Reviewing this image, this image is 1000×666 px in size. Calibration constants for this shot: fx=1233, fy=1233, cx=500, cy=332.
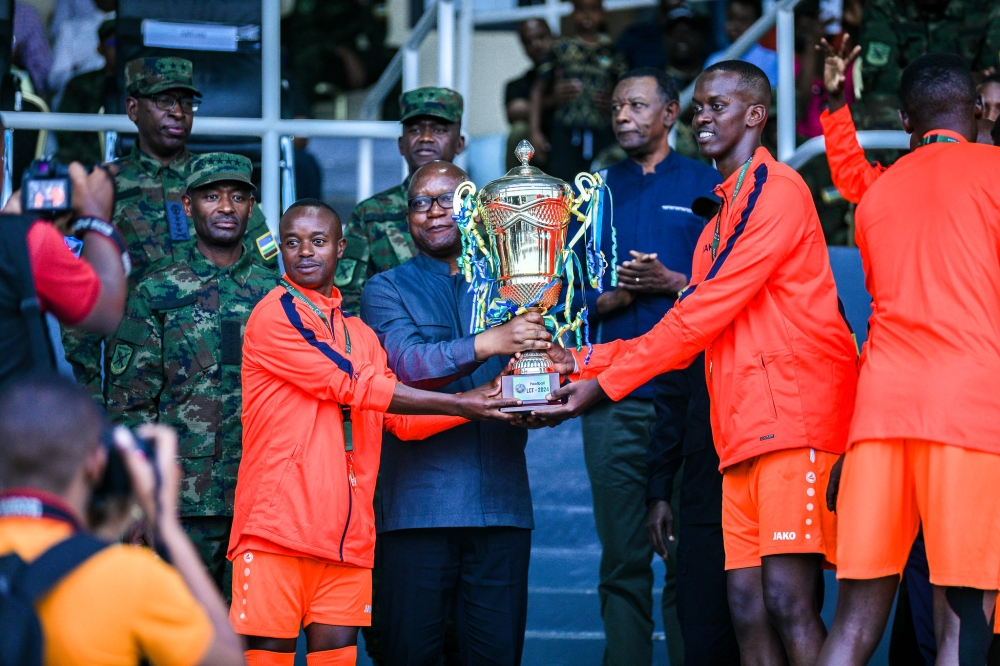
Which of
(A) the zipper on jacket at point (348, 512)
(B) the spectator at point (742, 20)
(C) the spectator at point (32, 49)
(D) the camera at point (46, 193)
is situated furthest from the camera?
(C) the spectator at point (32, 49)

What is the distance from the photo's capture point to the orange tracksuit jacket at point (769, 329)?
403 cm

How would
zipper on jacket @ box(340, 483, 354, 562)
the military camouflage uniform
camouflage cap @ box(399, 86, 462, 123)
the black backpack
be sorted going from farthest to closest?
the military camouflage uniform, camouflage cap @ box(399, 86, 462, 123), zipper on jacket @ box(340, 483, 354, 562), the black backpack

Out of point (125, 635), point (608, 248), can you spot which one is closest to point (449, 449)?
point (608, 248)

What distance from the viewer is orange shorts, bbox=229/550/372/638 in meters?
4.13

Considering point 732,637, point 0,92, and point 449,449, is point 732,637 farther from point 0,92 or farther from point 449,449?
point 0,92

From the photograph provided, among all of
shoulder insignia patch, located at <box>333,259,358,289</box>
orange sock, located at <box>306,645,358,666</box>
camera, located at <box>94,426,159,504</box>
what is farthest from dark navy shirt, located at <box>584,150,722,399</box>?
camera, located at <box>94,426,159,504</box>

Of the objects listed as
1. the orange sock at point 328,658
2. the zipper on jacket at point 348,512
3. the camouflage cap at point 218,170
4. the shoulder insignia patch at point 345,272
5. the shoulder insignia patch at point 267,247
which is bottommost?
the orange sock at point 328,658

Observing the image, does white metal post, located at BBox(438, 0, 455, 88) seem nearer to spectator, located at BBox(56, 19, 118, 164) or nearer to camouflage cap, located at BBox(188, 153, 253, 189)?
camouflage cap, located at BBox(188, 153, 253, 189)

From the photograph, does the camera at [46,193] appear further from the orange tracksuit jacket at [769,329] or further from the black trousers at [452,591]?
the orange tracksuit jacket at [769,329]

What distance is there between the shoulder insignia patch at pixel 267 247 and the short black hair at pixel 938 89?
108 inches

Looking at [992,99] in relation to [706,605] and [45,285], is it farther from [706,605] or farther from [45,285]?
[45,285]

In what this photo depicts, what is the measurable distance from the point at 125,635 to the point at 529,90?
7.31 metres

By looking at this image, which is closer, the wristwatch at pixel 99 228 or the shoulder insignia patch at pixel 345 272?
the wristwatch at pixel 99 228

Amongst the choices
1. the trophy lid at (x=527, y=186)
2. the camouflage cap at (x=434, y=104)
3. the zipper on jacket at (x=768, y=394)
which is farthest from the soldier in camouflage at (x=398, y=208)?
the zipper on jacket at (x=768, y=394)
